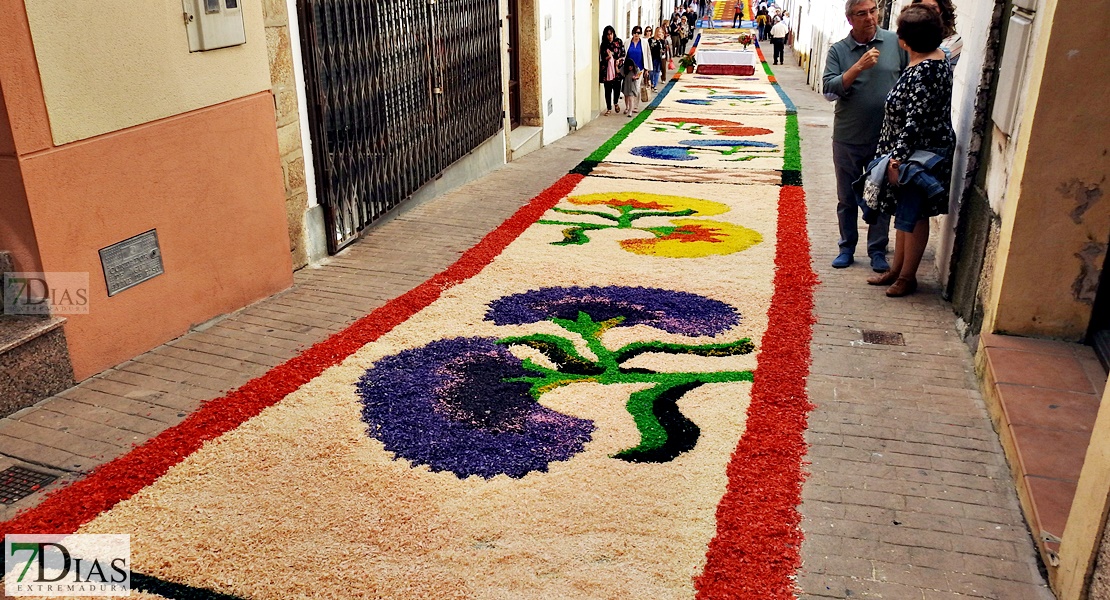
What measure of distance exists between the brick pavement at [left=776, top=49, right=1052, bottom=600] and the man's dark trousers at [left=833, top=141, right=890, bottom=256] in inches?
33.0

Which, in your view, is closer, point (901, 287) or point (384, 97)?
point (901, 287)

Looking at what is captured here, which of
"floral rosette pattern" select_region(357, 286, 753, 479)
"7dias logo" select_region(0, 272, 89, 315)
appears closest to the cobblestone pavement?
"7dias logo" select_region(0, 272, 89, 315)

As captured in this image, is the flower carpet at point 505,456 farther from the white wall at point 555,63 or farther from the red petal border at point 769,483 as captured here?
the white wall at point 555,63

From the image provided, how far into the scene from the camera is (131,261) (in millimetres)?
4895

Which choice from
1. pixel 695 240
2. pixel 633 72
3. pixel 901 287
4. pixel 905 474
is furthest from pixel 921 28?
pixel 633 72

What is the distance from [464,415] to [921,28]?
3.79 m

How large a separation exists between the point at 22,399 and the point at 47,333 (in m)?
0.35

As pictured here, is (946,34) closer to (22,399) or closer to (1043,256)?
(1043,256)

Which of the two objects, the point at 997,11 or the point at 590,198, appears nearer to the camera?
the point at 997,11

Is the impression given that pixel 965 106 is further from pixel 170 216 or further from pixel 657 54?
pixel 657 54

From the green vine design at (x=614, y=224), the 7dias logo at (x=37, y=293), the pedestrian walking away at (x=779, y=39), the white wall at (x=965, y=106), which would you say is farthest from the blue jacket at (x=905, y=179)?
the pedestrian walking away at (x=779, y=39)

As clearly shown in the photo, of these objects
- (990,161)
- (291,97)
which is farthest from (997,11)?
(291,97)

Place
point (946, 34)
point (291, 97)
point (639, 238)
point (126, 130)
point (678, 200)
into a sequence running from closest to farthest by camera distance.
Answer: point (126, 130)
point (946, 34)
point (291, 97)
point (639, 238)
point (678, 200)

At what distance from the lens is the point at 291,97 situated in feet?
21.4
